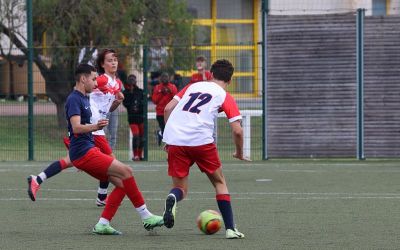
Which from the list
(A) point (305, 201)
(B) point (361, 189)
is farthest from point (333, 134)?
(A) point (305, 201)

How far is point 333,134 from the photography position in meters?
20.7

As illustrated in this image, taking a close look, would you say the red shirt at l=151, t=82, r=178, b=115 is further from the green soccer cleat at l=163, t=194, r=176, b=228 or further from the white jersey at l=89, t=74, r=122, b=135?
the green soccer cleat at l=163, t=194, r=176, b=228

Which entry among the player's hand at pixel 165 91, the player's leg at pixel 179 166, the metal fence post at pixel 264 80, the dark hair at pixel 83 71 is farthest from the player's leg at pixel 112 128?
the player's leg at pixel 179 166

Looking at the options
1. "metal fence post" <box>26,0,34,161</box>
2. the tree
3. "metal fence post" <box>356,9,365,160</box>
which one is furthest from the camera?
the tree

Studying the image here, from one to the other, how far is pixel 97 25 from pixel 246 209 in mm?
15402

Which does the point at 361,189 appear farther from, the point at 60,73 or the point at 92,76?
the point at 60,73

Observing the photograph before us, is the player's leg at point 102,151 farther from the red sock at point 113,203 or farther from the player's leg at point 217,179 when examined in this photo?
the player's leg at point 217,179

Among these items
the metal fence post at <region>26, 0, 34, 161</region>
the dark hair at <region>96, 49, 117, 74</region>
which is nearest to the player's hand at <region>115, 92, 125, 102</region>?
the dark hair at <region>96, 49, 117, 74</region>

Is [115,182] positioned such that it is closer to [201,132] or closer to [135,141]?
[201,132]

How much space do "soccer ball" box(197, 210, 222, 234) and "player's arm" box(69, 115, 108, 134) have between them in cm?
130

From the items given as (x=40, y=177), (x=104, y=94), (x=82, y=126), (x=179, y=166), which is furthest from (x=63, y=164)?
(x=179, y=166)

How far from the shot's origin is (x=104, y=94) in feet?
43.1

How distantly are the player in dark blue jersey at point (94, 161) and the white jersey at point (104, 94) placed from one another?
2.47 m

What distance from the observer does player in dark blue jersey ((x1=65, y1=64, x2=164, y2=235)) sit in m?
10.1
